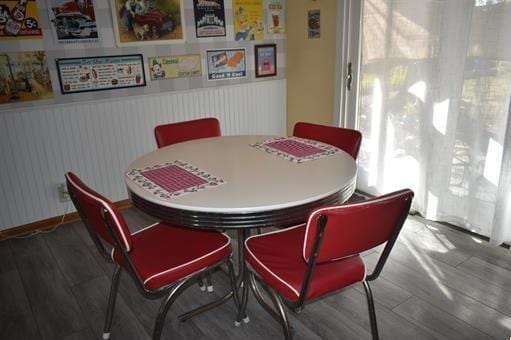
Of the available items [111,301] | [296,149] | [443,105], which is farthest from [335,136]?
[111,301]

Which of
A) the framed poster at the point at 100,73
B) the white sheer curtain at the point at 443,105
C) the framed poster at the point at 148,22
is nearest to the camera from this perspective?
the white sheer curtain at the point at 443,105

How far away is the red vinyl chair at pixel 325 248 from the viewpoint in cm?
124

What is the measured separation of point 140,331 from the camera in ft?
6.46

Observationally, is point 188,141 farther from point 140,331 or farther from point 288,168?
point 140,331

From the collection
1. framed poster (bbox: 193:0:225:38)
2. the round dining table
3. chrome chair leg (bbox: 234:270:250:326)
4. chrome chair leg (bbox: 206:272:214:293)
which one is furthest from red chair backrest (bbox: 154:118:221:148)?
framed poster (bbox: 193:0:225:38)

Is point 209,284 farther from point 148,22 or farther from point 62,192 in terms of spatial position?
point 148,22

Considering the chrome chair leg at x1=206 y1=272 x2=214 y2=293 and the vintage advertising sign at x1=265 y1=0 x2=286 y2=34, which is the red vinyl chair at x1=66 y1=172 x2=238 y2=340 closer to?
the chrome chair leg at x1=206 y1=272 x2=214 y2=293

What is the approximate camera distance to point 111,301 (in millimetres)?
1846

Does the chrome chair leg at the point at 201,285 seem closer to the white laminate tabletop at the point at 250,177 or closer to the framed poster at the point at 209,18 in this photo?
the white laminate tabletop at the point at 250,177

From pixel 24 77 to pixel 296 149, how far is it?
6.78 ft

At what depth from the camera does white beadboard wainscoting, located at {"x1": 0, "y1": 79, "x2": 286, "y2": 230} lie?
2855mm

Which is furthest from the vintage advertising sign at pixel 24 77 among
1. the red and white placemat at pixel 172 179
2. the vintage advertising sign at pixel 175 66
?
the red and white placemat at pixel 172 179

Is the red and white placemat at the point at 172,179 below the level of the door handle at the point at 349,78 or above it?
below

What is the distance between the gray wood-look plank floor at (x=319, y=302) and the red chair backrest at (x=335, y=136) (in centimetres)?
80
